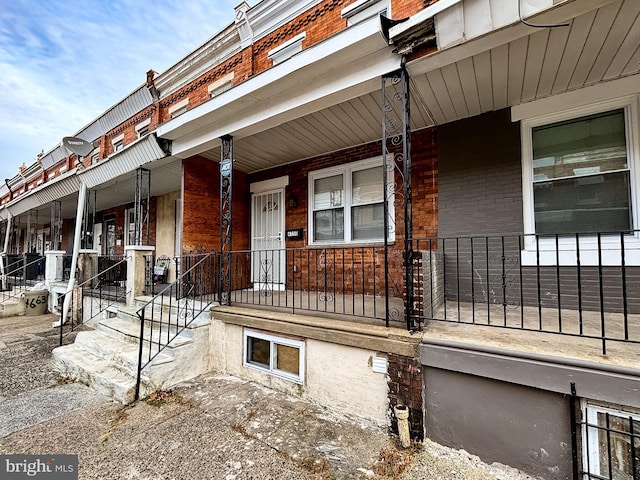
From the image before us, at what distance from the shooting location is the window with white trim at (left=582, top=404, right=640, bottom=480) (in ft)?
6.29

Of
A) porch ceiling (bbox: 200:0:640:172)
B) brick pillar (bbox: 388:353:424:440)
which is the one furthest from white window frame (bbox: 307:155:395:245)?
brick pillar (bbox: 388:353:424:440)

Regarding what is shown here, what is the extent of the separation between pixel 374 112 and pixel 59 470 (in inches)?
190

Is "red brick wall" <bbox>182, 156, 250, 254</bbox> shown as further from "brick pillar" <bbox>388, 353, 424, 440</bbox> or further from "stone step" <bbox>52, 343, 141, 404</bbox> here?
"brick pillar" <bbox>388, 353, 424, 440</bbox>

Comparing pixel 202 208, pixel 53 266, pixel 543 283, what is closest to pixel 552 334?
pixel 543 283

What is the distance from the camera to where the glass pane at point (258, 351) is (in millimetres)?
3811

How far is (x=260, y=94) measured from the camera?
148 inches

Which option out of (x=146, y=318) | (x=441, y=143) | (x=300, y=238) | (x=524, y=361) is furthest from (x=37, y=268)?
(x=524, y=361)

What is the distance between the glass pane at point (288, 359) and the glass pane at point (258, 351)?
263 millimetres

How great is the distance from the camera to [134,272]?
5457 millimetres

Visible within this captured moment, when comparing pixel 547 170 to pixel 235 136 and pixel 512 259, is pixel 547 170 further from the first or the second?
pixel 235 136

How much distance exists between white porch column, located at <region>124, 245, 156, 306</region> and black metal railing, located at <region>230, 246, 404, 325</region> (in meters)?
1.75

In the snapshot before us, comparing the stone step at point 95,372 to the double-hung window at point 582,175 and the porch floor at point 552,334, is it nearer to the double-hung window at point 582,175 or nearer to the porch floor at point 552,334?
the porch floor at point 552,334

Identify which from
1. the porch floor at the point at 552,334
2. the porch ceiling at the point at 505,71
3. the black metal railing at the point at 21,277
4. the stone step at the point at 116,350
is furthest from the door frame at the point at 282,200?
the black metal railing at the point at 21,277

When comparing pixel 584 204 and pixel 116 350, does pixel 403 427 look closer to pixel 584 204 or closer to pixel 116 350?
pixel 584 204
